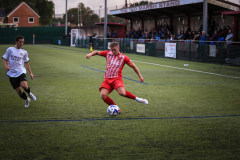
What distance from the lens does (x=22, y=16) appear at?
91.7m

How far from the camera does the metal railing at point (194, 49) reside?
20.5 m

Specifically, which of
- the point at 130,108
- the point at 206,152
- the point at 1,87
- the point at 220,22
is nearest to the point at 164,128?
the point at 206,152

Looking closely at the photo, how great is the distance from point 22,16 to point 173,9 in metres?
65.5

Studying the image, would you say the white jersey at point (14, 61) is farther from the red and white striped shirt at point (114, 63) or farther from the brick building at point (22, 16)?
the brick building at point (22, 16)

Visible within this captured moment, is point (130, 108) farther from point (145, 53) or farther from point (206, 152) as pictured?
point (145, 53)

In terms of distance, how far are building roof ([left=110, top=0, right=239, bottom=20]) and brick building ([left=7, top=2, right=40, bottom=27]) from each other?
5251 centimetres

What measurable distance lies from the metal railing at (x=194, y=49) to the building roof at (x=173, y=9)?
5387 millimetres

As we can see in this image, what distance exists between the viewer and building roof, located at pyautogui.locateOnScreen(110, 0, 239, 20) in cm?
2965

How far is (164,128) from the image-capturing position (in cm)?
648

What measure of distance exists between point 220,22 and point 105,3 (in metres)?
13.1

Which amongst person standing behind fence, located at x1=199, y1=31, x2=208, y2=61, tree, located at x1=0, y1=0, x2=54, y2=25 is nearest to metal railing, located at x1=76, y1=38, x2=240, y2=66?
person standing behind fence, located at x1=199, y1=31, x2=208, y2=61

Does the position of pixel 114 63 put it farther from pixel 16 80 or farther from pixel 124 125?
pixel 16 80

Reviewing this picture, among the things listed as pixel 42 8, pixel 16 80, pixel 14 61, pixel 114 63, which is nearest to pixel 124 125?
pixel 114 63

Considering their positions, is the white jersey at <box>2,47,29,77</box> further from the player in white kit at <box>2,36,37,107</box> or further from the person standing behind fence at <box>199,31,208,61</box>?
the person standing behind fence at <box>199,31,208,61</box>
